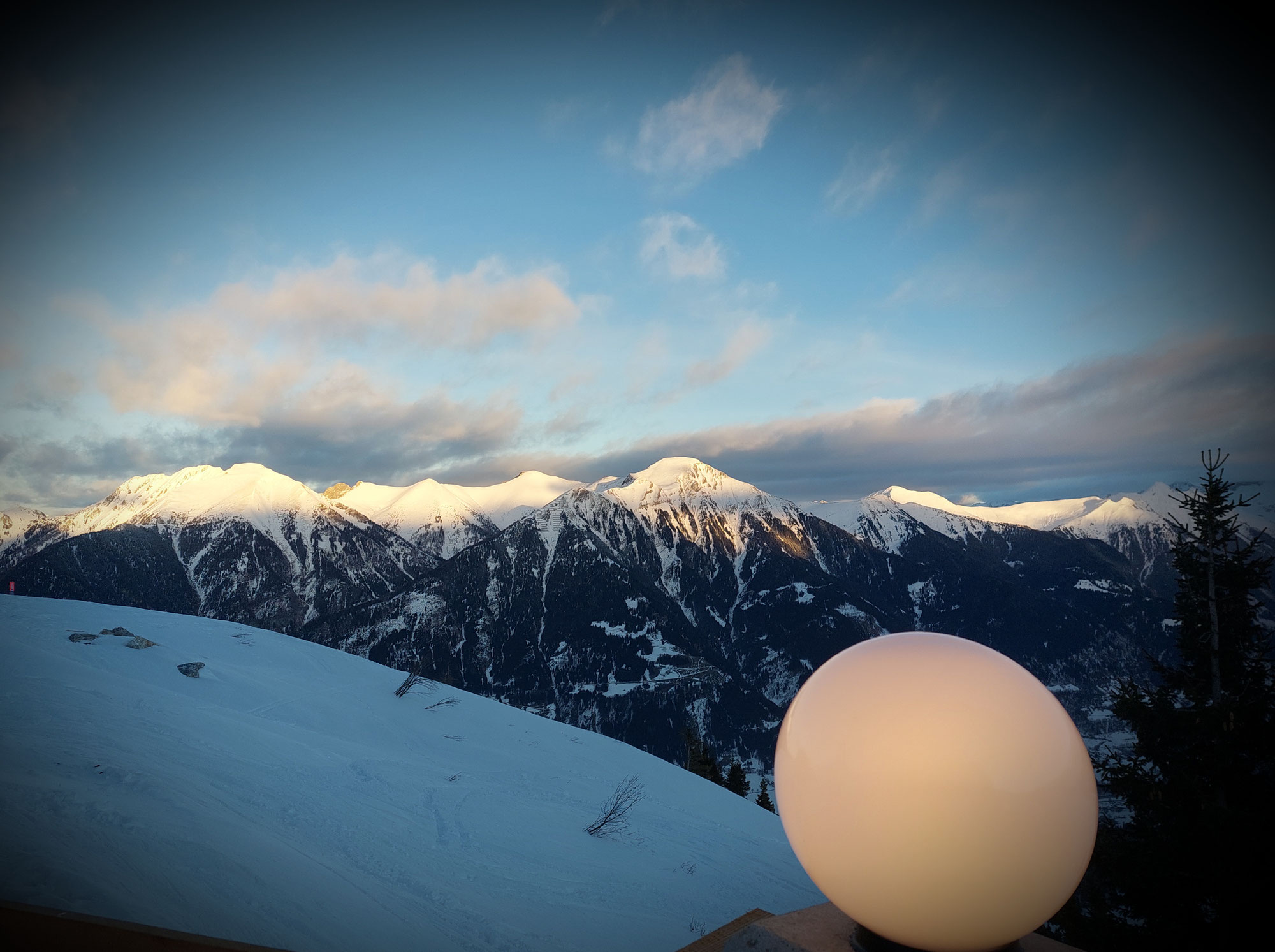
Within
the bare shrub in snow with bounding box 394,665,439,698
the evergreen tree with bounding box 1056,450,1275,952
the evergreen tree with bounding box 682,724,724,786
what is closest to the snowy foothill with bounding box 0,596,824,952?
the bare shrub in snow with bounding box 394,665,439,698

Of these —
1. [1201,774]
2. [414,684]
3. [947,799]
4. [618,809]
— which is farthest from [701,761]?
[947,799]

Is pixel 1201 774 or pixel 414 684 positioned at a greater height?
pixel 1201 774

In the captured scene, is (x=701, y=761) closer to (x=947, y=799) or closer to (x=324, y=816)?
(x=324, y=816)

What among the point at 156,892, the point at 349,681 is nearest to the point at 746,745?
the point at 349,681

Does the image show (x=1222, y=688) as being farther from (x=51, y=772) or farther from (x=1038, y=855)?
(x=51, y=772)

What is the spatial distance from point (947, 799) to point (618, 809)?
38.9 ft

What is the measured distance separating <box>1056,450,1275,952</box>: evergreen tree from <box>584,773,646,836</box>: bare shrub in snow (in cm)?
901

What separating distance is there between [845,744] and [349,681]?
1858 centimetres

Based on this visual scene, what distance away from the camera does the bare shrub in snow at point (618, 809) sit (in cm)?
1234

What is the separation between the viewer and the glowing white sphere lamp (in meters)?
3.41

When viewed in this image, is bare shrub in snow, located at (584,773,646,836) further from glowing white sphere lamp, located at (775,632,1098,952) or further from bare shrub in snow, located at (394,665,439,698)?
glowing white sphere lamp, located at (775,632,1098,952)

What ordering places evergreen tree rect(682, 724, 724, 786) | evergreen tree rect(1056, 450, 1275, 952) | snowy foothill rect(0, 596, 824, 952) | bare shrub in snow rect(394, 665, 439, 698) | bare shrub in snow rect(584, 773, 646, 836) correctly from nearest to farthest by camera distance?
snowy foothill rect(0, 596, 824, 952), evergreen tree rect(1056, 450, 1275, 952), bare shrub in snow rect(584, 773, 646, 836), bare shrub in snow rect(394, 665, 439, 698), evergreen tree rect(682, 724, 724, 786)

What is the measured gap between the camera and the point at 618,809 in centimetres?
1343

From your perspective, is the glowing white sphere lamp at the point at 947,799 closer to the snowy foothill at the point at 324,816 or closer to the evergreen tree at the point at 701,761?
the snowy foothill at the point at 324,816
